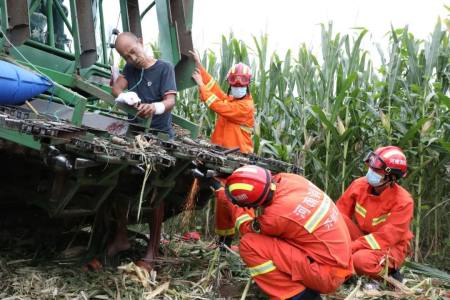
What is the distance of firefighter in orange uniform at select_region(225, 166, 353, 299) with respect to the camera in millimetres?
3807

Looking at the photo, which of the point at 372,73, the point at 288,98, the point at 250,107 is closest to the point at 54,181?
the point at 250,107

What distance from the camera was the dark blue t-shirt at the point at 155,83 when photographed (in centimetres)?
464

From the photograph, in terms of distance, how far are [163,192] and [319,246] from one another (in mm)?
1190

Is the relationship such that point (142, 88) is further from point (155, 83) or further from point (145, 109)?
point (145, 109)

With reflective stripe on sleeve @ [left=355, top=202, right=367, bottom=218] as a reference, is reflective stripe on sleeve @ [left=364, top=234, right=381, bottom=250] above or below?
below

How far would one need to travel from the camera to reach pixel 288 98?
22.2 feet

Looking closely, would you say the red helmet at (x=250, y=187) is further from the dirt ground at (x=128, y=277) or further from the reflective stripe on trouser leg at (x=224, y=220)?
the reflective stripe on trouser leg at (x=224, y=220)

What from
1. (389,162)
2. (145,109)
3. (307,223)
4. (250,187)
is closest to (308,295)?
(307,223)

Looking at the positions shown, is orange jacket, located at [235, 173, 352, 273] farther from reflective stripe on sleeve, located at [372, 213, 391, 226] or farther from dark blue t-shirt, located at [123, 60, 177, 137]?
dark blue t-shirt, located at [123, 60, 177, 137]

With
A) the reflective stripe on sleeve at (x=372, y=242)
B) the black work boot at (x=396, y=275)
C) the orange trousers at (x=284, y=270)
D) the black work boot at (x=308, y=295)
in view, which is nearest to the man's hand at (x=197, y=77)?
the orange trousers at (x=284, y=270)

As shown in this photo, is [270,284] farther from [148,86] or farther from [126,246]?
[148,86]

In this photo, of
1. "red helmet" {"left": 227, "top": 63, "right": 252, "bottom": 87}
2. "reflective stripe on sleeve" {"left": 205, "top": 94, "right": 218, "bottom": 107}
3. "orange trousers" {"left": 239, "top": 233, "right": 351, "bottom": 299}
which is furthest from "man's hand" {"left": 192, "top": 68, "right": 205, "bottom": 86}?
"orange trousers" {"left": 239, "top": 233, "right": 351, "bottom": 299}

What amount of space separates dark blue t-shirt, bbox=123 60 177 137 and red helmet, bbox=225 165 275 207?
1.13 metres

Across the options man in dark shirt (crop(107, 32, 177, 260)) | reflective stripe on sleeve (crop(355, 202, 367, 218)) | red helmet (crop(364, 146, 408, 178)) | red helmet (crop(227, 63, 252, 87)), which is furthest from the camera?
red helmet (crop(227, 63, 252, 87))
